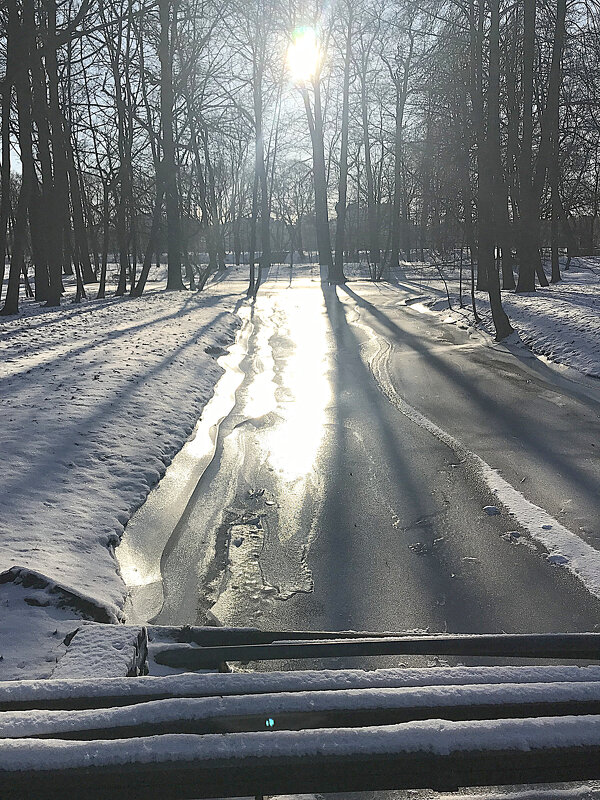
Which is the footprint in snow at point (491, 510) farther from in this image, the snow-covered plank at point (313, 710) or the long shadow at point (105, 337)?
the long shadow at point (105, 337)

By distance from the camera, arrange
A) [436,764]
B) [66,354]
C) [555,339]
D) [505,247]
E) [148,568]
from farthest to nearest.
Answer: [505,247] < [555,339] < [66,354] < [148,568] < [436,764]

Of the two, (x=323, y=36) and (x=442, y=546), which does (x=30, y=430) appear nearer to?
(x=442, y=546)

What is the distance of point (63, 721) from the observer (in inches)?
82.8

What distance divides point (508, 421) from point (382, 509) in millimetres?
2981

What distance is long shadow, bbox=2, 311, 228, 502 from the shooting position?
5.41 meters

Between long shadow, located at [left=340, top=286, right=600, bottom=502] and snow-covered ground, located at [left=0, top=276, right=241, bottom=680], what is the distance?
136 inches

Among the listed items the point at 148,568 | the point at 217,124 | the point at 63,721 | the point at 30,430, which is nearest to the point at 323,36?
the point at 217,124

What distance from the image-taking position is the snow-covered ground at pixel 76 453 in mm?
3637

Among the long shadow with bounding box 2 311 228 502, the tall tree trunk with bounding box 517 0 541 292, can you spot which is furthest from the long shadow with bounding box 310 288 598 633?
the tall tree trunk with bounding box 517 0 541 292

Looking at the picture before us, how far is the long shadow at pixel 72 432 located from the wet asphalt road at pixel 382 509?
1201 mm

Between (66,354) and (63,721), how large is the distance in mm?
9763

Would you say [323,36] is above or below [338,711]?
above

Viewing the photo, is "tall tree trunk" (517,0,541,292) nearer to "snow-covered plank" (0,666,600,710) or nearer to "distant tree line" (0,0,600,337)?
"distant tree line" (0,0,600,337)

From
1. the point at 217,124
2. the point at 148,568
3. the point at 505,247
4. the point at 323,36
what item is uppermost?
the point at 323,36
